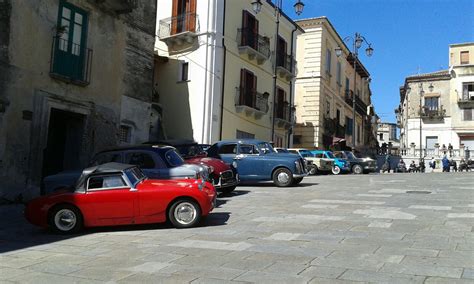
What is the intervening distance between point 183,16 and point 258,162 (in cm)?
1089

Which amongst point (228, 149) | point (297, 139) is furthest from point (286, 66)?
point (228, 149)

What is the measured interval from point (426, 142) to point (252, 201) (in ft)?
150

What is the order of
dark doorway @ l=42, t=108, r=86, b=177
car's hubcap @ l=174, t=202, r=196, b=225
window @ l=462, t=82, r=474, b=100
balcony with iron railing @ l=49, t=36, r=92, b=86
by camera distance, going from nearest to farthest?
car's hubcap @ l=174, t=202, r=196, b=225
balcony with iron railing @ l=49, t=36, r=92, b=86
dark doorway @ l=42, t=108, r=86, b=177
window @ l=462, t=82, r=474, b=100

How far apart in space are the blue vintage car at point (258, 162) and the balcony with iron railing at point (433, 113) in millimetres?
40775

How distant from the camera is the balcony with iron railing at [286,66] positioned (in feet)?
A: 101

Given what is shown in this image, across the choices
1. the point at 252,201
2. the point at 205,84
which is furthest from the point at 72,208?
the point at 205,84

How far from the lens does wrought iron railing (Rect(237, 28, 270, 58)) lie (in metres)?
26.2

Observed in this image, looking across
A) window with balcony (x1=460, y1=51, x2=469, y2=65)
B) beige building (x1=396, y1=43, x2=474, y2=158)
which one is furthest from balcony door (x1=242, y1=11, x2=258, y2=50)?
window with balcony (x1=460, y1=51, x2=469, y2=65)

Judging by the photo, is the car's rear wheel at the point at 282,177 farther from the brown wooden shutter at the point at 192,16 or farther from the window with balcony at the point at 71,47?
the brown wooden shutter at the point at 192,16

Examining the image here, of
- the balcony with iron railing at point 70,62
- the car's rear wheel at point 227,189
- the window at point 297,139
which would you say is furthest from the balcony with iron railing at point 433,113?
the balcony with iron railing at point 70,62

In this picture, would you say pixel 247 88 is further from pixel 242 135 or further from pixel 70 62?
pixel 70 62

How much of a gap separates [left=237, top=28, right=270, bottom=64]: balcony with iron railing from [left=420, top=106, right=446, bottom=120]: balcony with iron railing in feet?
104

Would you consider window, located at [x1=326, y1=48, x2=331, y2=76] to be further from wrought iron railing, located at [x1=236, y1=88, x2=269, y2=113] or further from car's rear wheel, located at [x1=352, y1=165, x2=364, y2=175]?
wrought iron railing, located at [x1=236, y1=88, x2=269, y2=113]

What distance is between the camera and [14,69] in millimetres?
13281
